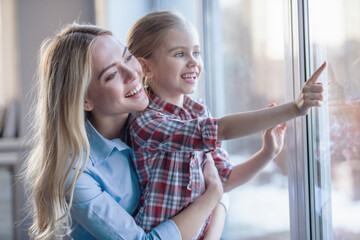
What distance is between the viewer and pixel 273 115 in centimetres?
80

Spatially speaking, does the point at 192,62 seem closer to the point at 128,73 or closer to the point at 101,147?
the point at 128,73

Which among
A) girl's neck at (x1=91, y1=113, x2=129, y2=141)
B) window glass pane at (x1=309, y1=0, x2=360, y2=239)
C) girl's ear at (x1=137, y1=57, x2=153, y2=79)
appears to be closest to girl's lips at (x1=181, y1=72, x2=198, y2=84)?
girl's ear at (x1=137, y1=57, x2=153, y2=79)

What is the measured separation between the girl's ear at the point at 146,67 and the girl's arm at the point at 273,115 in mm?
313

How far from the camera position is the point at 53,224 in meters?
1.00

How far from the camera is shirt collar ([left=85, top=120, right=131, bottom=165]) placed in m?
1.05

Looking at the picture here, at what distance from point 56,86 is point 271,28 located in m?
0.67

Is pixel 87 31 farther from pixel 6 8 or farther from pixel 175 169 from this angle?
pixel 6 8

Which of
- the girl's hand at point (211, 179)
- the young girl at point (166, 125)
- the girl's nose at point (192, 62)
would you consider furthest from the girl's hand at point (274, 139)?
the girl's nose at point (192, 62)

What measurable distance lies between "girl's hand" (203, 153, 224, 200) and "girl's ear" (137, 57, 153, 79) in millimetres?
284

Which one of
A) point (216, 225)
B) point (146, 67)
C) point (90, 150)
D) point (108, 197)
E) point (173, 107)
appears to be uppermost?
point (146, 67)

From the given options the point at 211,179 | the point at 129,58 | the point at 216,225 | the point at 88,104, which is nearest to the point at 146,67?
the point at 129,58

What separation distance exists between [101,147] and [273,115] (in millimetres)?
487

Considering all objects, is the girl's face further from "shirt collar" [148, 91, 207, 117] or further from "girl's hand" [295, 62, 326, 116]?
"girl's hand" [295, 62, 326, 116]

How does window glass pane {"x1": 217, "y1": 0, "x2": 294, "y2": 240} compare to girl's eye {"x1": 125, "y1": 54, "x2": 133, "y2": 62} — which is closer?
girl's eye {"x1": 125, "y1": 54, "x2": 133, "y2": 62}
